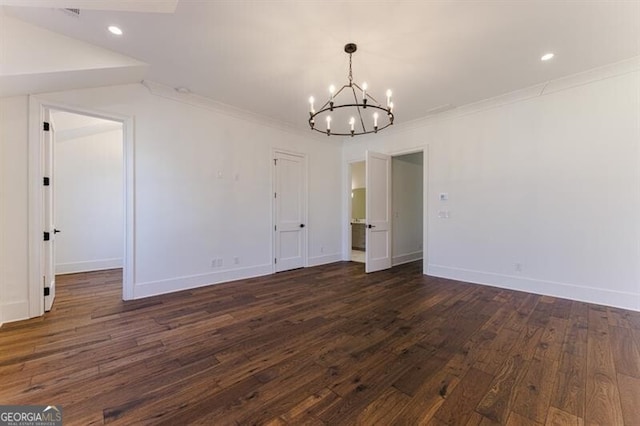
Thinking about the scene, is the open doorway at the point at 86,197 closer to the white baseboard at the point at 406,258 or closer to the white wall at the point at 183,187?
the white wall at the point at 183,187

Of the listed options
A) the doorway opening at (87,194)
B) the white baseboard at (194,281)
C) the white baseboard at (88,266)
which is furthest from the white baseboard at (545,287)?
the white baseboard at (88,266)

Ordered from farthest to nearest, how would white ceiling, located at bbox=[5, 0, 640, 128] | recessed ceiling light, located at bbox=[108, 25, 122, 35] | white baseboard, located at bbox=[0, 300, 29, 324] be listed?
1. white baseboard, located at bbox=[0, 300, 29, 324]
2. recessed ceiling light, located at bbox=[108, 25, 122, 35]
3. white ceiling, located at bbox=[5, 0, 640, 128]

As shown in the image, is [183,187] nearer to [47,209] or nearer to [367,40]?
[47,209]

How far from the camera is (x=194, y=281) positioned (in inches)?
164

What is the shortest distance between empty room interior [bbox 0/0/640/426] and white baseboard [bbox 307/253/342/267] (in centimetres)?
30

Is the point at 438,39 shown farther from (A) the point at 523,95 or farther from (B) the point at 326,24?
(A) the point at 523,95

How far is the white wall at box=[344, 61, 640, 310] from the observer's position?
3.27m

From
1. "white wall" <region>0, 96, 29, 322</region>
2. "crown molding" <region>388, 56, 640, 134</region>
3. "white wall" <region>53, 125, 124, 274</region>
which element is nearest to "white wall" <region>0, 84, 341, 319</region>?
"white wall" <region>0, 96, 29, 322</region>

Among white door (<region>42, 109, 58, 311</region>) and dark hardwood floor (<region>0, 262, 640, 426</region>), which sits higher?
white door (<region>42, 109, 58, 311</region>)

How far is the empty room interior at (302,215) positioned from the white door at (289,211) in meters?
0.05

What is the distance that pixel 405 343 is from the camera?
7.98ft

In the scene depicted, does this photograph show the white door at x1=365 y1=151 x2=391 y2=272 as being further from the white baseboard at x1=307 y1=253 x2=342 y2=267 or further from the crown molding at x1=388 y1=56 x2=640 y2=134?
the white baseboard at x1=307 y1=253 x2=342 y2=267

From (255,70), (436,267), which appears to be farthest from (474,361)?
(255,70)

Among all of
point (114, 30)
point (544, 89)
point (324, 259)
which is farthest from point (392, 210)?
point (114, 30)
